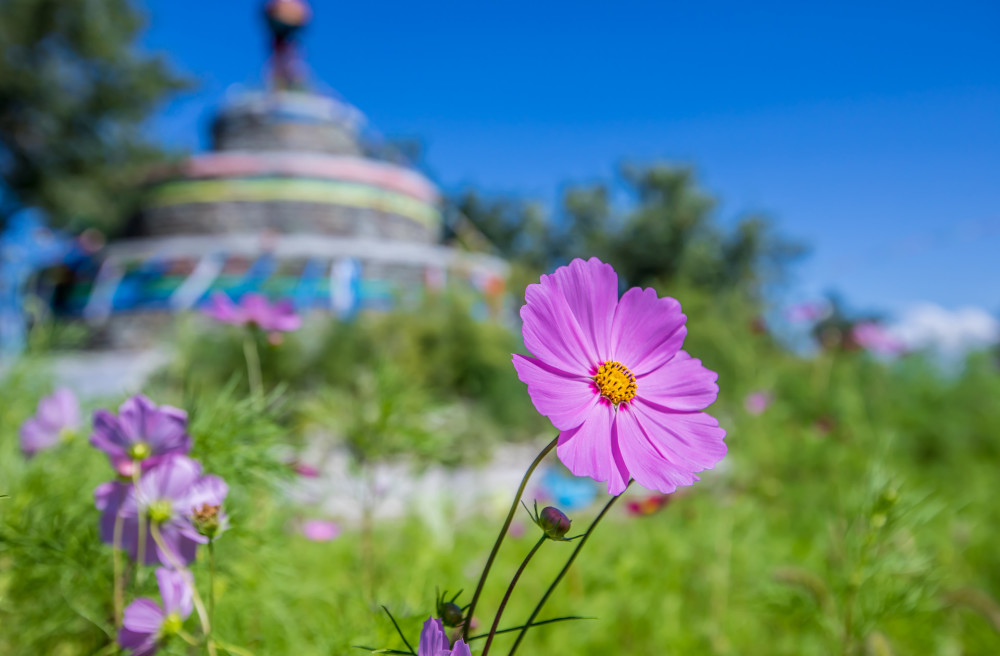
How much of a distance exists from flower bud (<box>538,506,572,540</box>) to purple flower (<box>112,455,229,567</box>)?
28cm

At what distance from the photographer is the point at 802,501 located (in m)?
2.28

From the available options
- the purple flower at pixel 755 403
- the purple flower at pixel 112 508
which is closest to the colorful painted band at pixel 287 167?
the purple flower at pixel 755 403

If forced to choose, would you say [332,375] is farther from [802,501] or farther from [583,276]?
[583,276]

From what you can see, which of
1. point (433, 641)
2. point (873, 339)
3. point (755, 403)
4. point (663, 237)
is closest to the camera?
point (433, 641)

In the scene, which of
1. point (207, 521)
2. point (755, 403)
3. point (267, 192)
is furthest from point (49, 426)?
point (267, 192)

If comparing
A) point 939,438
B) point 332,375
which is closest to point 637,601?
point 939,438

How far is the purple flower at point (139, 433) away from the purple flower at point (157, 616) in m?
0.09

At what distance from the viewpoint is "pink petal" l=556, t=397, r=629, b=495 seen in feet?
0.94

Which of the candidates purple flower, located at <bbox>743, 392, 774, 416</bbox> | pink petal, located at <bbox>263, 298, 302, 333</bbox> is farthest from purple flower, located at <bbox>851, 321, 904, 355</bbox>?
pink petal, located at <bbox>263, 298, 302, 333</bbox>

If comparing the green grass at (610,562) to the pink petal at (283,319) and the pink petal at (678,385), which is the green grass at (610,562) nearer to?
the pink petal at (283,319)

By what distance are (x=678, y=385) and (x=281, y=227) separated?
10580 mm

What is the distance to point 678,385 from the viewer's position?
14.4 inches

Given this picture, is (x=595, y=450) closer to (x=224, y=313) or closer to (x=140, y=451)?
(x=140, y=451)

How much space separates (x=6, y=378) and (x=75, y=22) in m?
12.2
